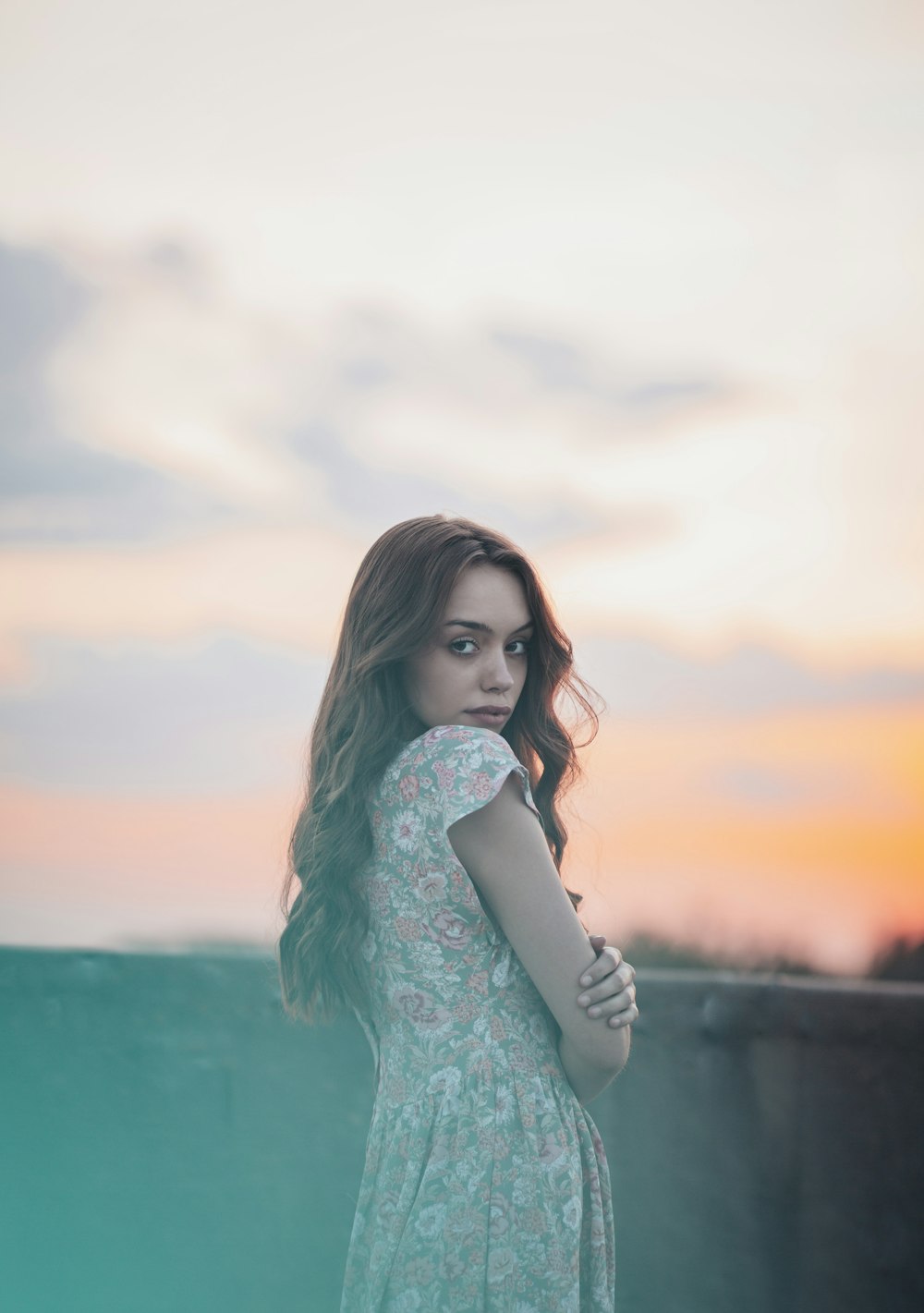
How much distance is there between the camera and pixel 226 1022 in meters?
2.95

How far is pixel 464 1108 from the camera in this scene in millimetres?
1826

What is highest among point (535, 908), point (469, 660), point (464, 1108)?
point (469, 660)

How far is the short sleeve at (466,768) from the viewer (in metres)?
1.77

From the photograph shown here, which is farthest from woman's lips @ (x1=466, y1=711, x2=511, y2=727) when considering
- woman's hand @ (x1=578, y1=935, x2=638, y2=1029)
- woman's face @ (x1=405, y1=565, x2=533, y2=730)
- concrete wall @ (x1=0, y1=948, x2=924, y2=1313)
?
concrete wall @ (x1=0, y1=948, x2=924, y2=1313)

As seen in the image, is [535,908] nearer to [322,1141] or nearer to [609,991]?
[609,991]

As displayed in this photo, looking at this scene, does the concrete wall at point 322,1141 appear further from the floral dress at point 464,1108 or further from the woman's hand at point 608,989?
the woman's hand at point 608,989

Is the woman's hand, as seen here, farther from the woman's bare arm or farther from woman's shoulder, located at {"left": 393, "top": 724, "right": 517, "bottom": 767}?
woman's shoulder, located at {"left": 393, "top": 724, "right": 517, "bottom": 767}

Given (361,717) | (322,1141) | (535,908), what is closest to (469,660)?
(361,717)

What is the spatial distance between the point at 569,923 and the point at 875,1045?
1.61 m

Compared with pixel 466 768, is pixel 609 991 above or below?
below

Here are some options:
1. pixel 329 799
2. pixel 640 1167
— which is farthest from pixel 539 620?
pixel 640 1167

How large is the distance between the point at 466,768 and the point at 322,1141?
1580mm

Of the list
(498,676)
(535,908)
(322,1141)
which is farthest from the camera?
(322,1141)

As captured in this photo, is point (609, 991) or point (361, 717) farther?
point (361, 717)
